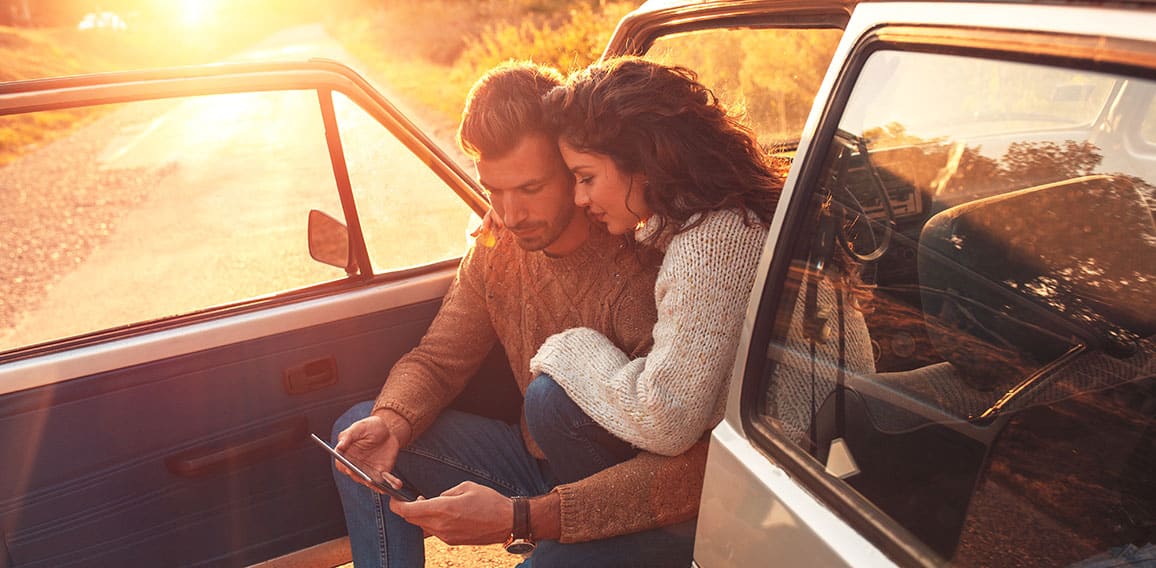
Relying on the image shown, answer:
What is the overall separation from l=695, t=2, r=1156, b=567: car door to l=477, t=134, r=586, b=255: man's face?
870 millimetres

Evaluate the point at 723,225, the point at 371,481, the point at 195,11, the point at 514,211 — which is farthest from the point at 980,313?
the point at 195,11

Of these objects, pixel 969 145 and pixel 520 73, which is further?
pixel 520 73

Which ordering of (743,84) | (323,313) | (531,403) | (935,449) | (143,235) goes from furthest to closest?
1. (143,235)
2. (743,84)
3. (323,313)
4. (531,403)
5. (935,449)

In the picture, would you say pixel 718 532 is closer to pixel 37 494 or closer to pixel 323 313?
pixel 323 313

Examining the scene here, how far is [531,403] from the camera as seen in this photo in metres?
2.09

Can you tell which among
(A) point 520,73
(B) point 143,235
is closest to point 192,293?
(B) point 143,235

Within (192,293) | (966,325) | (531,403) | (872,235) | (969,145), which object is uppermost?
(969,145)

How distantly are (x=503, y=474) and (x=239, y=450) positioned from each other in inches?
27.1

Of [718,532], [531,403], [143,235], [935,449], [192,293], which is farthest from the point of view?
[143,235]

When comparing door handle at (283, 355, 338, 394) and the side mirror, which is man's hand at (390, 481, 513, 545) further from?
the side mirror

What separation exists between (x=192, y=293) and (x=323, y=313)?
534 cm

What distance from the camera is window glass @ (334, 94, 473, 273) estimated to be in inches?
287

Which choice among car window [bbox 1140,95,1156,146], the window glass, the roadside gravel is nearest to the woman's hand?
car window [bbox 1140,95,1156,146]

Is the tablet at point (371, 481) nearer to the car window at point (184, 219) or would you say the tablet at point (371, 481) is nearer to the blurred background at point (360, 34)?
the blurred background at point (360, 34)
